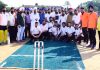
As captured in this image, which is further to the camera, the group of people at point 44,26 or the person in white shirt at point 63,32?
the person in white shirt at point 63,32

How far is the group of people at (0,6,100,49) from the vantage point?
17062mm

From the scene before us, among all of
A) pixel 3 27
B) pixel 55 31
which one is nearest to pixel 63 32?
pixel 55 31

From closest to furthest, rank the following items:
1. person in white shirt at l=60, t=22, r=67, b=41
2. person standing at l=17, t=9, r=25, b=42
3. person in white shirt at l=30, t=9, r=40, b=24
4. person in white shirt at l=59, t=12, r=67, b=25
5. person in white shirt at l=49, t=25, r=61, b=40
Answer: person standing at l=17, t=9, r=25, b=42
person in white shirt at l=60, t=22, r=67, b=41
person in white shirt at l=49, t=25, r=61, b=40
person in white shirt at l=59, t=12, r=67, b=25
person in white shirt at l=30, t=9, r=40, b=24

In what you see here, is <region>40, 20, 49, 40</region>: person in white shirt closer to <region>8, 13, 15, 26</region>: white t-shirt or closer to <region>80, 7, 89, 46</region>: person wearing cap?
<region>8, 13, 15, 26</region>: white t-shirt

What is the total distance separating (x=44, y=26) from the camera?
18.3 meters

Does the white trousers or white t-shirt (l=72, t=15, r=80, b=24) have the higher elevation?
white t-shirt (l=72, t=15, r=80, b=24)

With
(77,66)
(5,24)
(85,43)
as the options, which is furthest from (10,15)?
(77,66)

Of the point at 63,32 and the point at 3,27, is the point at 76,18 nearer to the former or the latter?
the point at 63,32

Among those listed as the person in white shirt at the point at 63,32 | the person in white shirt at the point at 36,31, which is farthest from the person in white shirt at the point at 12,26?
the person in white shirt at the point at 63,32

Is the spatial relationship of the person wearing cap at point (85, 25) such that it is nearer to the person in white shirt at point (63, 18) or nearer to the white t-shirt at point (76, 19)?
the white t-shirt at point (76, 19)

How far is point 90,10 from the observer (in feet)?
48.9

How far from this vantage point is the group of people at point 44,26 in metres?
17.1

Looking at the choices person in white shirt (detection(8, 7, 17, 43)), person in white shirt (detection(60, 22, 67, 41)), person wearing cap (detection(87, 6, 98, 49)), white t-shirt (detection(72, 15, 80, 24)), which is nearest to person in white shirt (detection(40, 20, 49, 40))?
person in white shirt (detection(60, 22, 67, 41))

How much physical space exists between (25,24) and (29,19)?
0.43 m
